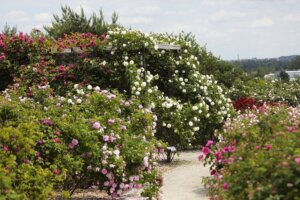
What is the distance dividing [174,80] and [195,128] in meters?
1.62

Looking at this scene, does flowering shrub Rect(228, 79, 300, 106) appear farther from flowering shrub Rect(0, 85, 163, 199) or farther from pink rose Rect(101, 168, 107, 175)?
pink rose Rect(101, 168, 107, 175)

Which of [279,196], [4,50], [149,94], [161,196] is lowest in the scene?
[161,196]

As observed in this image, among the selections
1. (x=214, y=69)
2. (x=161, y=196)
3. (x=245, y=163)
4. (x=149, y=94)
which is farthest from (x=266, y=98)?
(x=245, y=163)

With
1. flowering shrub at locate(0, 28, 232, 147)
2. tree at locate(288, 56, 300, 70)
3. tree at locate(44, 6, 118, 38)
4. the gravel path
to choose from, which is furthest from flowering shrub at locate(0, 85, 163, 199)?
tree at locate(288, 56, 300, 70)

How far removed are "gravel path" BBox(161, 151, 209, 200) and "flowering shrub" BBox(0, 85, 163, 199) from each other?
519 mm

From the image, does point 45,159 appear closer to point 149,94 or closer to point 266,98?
point 149,94

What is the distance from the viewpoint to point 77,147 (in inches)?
267

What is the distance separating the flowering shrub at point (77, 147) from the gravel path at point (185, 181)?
0.52 meters

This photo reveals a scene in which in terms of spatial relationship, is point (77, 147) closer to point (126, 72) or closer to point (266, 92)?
point (126, 72)

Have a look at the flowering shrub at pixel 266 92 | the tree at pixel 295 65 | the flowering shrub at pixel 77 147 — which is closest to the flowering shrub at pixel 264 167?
the flowering shrub at pixel 77 147

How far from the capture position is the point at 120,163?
681 centimetres

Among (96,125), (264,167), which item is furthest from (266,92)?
(264,167)

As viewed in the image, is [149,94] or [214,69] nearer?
[149,94]

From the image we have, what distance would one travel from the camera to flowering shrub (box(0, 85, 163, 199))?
17.9 ft
